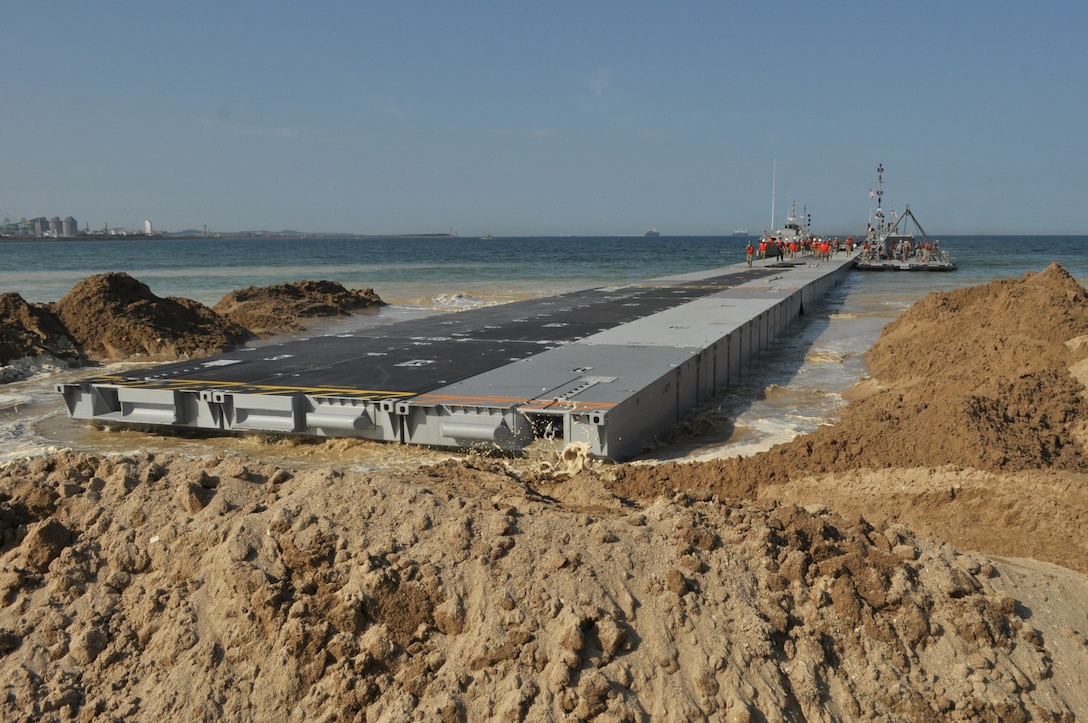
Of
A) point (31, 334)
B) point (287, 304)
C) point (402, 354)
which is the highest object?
point (402, 354)

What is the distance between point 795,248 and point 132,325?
132 ft

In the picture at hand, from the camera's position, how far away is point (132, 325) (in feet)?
58.4

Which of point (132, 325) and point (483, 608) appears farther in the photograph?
point (132, 325)

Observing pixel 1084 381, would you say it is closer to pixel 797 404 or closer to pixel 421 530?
pixel 797 404

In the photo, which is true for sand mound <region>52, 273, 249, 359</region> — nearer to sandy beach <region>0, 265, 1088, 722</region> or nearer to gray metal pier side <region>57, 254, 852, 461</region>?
gray metal pier side <region>57, 254, 852, 461</region>

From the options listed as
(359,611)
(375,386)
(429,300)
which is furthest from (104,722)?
(429,300)

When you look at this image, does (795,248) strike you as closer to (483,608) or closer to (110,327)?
(110,327)

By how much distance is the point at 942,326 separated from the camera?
1608 cm

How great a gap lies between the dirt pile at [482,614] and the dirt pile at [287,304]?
1714 centimetres

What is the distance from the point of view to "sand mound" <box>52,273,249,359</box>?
57.5ft

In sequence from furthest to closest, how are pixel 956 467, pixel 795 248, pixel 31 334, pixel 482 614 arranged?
pixel 795 248, pixel 31 334, pixel 956 467, pixel 482 614

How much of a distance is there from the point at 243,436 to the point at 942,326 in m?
13.0

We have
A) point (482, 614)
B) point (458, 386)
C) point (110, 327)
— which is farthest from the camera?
point (110, 327)

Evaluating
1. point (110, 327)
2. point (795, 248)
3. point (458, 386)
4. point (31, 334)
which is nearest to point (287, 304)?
point (110, 327)
